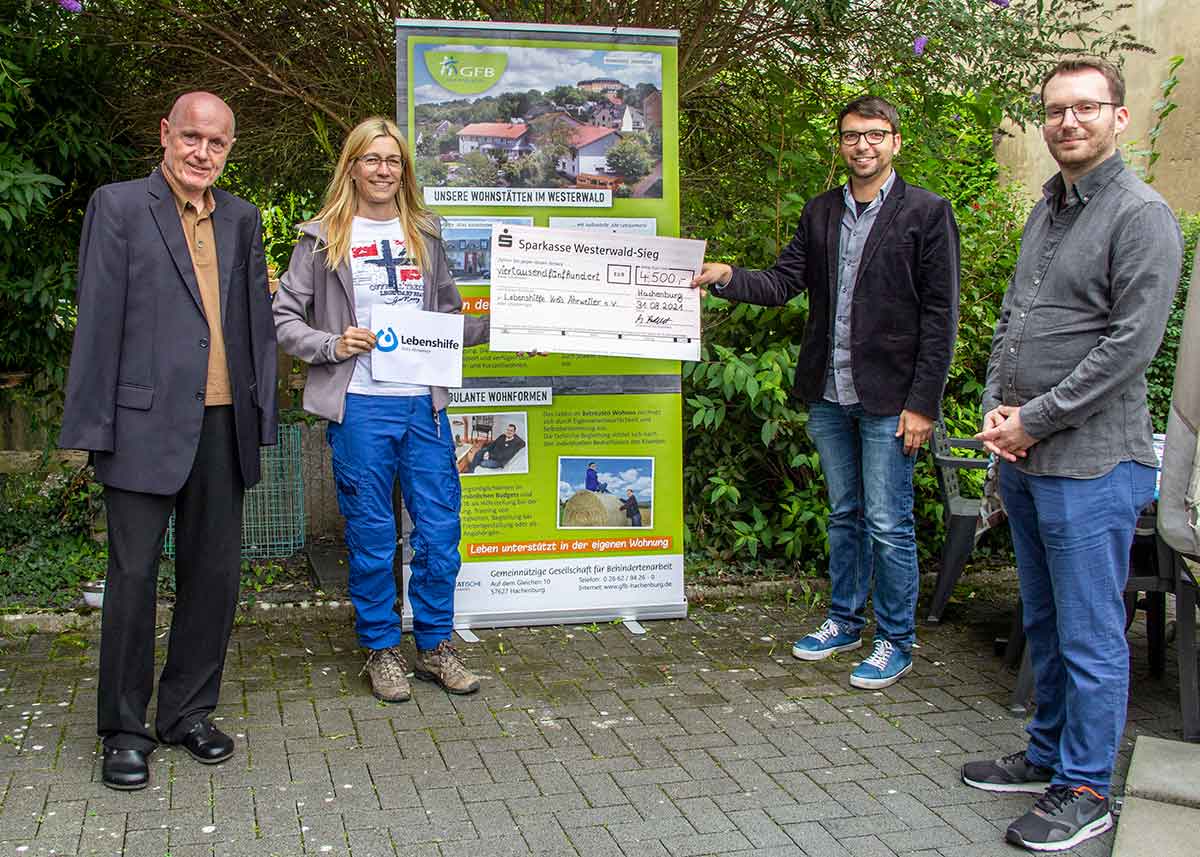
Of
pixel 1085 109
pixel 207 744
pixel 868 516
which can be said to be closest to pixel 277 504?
pixel 207 744

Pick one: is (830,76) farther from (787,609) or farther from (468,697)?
(468,697)

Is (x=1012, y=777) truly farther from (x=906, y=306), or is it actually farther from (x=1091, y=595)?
(x=906, y=306)

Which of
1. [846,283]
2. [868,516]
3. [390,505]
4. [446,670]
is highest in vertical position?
[846,283]

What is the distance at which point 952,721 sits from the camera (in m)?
4.42

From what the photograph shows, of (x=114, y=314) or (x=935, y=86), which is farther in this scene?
(x=935, y=86)

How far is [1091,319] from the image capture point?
340 cm

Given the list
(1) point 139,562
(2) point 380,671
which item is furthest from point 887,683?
(1) point 139,562

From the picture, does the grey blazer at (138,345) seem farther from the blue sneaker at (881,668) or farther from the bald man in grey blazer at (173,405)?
the blue sneaker at (881,668)

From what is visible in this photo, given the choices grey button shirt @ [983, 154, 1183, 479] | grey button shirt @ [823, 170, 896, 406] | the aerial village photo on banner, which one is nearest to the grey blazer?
the aerial village photo on banner

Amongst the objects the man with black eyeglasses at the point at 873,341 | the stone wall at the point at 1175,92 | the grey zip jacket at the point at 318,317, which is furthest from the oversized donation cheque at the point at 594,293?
the stone wall at the point at 1175,92

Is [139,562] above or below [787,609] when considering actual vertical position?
above

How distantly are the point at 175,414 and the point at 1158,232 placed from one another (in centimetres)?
296

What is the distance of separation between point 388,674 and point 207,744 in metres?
0.79

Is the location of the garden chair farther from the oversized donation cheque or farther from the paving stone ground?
the oversized donation cheque
